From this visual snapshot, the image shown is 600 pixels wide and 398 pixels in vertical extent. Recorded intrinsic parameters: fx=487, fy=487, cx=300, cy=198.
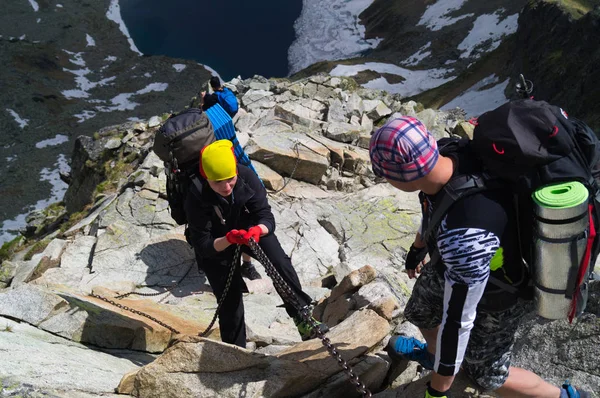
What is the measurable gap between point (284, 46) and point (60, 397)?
93.8 m

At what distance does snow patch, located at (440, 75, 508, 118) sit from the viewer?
199 ft

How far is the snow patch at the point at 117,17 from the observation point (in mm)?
110250

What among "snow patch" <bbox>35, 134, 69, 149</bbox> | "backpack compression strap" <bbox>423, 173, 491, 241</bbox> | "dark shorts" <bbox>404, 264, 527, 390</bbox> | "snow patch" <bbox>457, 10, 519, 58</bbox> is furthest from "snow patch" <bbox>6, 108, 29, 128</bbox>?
"backpack compression strap" <bbox>423, 173, 491, 241</bbox>

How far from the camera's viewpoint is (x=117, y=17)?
11925 cm

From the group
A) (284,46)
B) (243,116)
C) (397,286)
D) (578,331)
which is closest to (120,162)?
(243,116)

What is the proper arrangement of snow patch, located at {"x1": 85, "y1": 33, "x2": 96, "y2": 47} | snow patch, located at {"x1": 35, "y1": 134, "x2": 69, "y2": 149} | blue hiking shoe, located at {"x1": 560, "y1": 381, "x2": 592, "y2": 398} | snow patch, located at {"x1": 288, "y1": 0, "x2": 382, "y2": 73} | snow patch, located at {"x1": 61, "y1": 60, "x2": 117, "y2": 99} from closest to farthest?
blue hiking shoe, located at {"x1": 560, "y1": 381, "x2": 592, "y2": 398}, snow patch, located at {"x1": 35, "y1": 134, "x2": 69, "y2": 149}, snow patch, located at {"x1": 288, "y1": 0, "x2": 382, "y2": 73}, snow patch, located at {"x1": 61, "y1": 60, "x2": 117, "y2": 99}, snow patch, located at {"x1": 85, "y1": 33, "x2": 96, "y2": 47}

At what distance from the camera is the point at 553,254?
3260 millimetres

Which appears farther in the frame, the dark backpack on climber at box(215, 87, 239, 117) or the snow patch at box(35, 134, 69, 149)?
the snow patch at box(35, 134, 69, 149)

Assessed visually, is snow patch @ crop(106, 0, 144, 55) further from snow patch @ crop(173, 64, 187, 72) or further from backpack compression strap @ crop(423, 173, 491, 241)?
backpack compression strap @ crop(423, 173, 491, 241)

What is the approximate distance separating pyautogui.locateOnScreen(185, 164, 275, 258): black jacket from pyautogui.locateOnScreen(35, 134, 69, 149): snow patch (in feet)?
265

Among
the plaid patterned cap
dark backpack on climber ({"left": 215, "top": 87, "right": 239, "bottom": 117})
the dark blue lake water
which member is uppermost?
the plaid patterned cap

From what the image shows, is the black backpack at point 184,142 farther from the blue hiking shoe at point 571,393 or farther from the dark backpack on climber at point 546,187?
the blue hiking shoe at point 571,393

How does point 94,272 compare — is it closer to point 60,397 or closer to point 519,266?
point 60,397

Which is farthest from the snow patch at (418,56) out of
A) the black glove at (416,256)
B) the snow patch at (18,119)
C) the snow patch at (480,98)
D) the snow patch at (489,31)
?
the black glove at (416,256)
